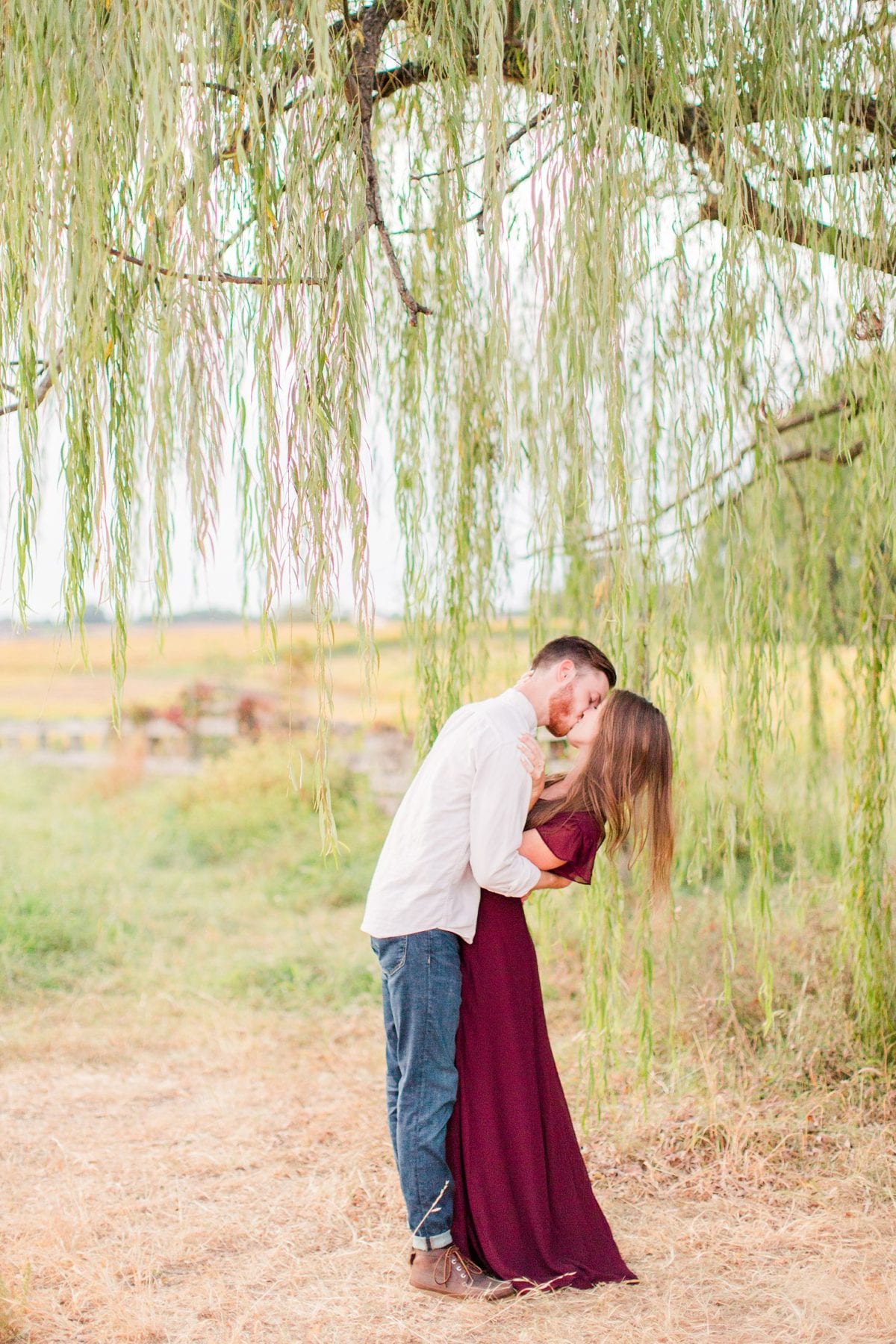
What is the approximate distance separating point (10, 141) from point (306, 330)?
1.61 feet

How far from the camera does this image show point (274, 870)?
5988mm

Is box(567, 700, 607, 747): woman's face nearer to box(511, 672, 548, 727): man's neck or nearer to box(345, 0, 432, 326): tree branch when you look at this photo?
box(511, 672, 548, 727): man's neck

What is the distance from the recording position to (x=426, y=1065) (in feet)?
6.64

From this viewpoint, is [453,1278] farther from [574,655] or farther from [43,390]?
[43,390]

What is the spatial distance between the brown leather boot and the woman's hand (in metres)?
0.78

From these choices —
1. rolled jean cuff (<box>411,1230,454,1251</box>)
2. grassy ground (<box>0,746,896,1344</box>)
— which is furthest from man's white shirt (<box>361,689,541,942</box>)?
grassy ground (<box>0,746,896,1344</box>)

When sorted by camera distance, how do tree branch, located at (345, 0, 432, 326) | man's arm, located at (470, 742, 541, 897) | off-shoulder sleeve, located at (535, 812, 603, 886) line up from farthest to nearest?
off-shoulder sleeve, located at (535, 812, 603, 886) → man's arm, located at (470, 742, 541, 897) → tree branch, located at (345, 0, 432, 326)

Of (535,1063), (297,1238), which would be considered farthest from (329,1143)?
(535,1063)

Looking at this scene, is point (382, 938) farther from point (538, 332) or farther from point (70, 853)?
point (70, 853)

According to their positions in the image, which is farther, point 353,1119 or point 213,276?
point 353,1119

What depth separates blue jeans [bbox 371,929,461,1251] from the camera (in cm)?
201

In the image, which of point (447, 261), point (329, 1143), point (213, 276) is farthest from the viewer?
point (329, 1143)

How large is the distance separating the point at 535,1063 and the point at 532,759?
0.54 m

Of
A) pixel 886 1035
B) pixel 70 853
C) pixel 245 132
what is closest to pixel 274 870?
pixel 70 853
